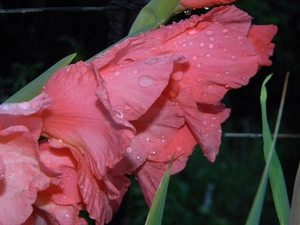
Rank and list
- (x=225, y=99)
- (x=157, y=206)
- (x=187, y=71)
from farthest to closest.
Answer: (x=225, y=99) < (x=187, y=71) < (x=157, y=206)

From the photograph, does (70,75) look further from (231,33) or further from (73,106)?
(231,33)

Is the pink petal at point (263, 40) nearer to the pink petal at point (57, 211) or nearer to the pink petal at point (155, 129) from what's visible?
the pink petal at point (155, 129)

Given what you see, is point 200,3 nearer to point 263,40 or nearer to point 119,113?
point 263,40

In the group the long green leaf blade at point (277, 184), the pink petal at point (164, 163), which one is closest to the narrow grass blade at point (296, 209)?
the long green leaf blade at point (277, 184)

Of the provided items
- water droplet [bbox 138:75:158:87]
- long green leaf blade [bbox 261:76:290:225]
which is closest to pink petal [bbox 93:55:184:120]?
water droplet [bbox 138:75:158:87]

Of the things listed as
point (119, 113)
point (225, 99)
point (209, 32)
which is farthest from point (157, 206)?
point (225, 99)

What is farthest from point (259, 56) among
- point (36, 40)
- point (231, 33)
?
point (36, 40)

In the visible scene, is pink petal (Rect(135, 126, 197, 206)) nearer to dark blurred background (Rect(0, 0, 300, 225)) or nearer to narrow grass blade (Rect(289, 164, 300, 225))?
narrow grass blade (Rect(289, 164, 300, 225))
